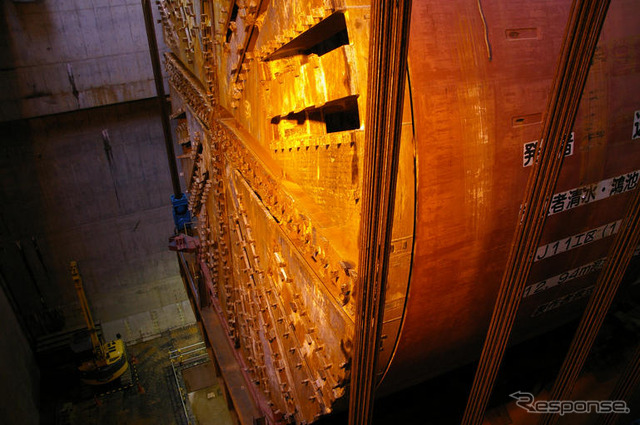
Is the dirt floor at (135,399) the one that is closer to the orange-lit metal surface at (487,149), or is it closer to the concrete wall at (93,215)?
the concrete wall at (93,215)

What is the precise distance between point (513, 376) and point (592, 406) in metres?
0.59

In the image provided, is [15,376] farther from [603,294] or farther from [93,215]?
[603,294]

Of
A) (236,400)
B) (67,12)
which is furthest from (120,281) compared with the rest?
(236,400)

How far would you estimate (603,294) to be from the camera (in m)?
1.61

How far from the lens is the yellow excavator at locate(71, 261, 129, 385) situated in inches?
353

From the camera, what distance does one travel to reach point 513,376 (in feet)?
10.1

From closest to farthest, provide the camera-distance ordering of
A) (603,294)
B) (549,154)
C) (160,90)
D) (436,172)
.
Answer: (549,154)
(436,172)
(603,294)
(160,90)

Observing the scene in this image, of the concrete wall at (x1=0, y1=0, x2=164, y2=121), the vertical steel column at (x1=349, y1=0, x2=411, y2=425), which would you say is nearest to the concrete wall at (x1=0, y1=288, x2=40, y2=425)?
the concrete wall at (x1=0, y1=0, x2=164, y2=121)

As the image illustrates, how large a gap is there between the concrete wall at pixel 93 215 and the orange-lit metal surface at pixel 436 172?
8.17 metres

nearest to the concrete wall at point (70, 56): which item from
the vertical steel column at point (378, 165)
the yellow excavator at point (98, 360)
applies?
the yellow excavator at point (98, 360)

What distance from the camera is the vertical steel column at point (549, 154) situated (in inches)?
41.4

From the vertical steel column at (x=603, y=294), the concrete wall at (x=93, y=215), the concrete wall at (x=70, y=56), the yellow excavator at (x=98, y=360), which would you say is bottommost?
the yellow excavator at (x=98, y=360)

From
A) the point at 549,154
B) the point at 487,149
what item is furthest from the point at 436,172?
the point at 549,154

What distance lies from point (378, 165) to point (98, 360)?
410 inches
